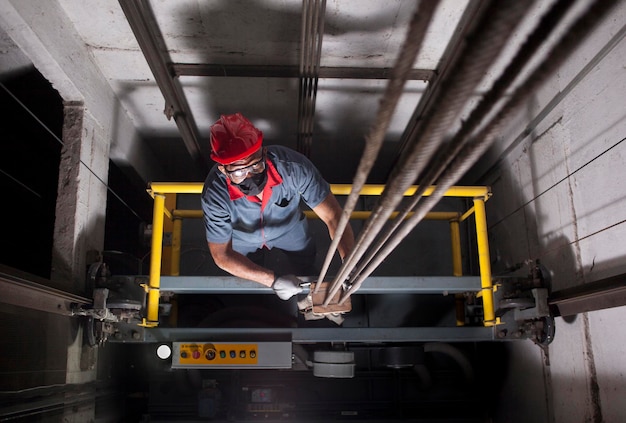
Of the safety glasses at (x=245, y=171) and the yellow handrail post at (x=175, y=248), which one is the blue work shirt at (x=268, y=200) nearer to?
the safety glasses at (x=245, y=171)

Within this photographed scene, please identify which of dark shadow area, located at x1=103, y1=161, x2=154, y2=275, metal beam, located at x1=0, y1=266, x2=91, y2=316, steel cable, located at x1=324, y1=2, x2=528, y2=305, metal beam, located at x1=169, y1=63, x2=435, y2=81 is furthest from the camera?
dark shadow area, located at x1=103, y1=161, x2=154, y2=275

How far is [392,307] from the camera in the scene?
4.03 meters

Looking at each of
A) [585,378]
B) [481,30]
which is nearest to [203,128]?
[585,378]

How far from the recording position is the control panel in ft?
8.56

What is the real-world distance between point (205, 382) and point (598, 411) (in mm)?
2405

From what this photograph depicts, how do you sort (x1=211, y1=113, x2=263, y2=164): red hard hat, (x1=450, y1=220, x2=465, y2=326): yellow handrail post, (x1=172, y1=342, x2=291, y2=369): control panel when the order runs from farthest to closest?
(x1=450, y1=220, x2=465, y2=326): yellow handrail post
(x1=172, y1=342, x2=291, y2=369): control panel
(x1=211, y1=113, x2=263, y2=164): red hard hat

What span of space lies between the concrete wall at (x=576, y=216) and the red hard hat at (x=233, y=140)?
1.14m

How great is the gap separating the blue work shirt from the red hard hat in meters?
0.17

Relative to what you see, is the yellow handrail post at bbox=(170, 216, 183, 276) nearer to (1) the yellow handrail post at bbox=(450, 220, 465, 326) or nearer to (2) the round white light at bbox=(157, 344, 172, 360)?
(2) the round white light at bbox=(157, 344, 172, 360)

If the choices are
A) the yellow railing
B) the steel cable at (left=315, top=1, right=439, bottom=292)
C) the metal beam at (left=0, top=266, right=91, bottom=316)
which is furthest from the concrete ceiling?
the steel cable at (left=315, top=1, right=439, bottom=292)

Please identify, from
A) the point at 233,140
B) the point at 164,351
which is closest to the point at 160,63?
the point at 233,140

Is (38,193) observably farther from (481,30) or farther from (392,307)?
(481,30)

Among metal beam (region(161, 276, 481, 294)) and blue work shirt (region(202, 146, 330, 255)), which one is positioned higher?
blue work shirt (region(202, 146, 330, 255))

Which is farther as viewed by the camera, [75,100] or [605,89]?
[75,100]
